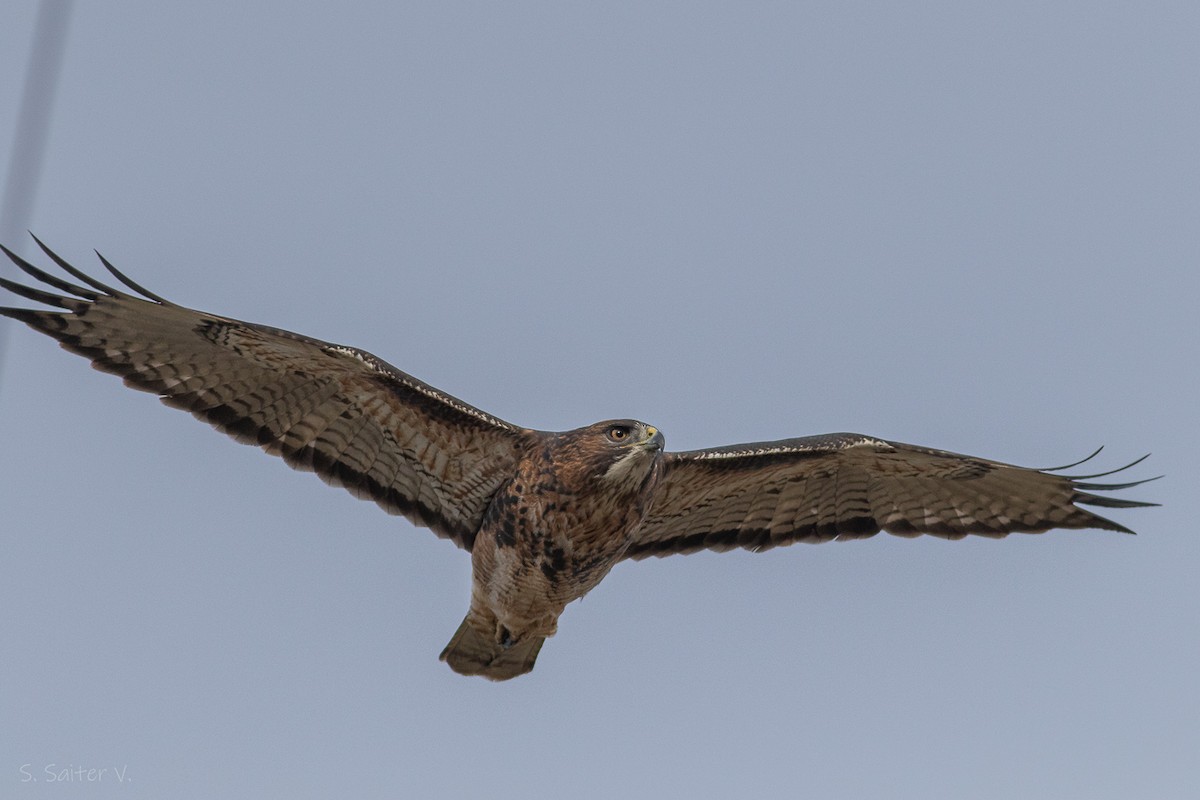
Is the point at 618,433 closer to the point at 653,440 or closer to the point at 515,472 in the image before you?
the point at 653,440

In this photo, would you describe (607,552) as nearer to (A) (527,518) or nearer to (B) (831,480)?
(A) (527,518)

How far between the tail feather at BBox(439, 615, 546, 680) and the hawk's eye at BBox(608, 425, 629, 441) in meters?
2.00

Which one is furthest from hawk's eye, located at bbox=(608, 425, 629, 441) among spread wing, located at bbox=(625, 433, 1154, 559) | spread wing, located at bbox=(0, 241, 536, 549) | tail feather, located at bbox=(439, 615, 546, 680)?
tail feather, located at bbox=(439, 615, 546, 680)

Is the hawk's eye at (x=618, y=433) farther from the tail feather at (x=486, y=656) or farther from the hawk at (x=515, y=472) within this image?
the tail feather at (x=486, y=656)

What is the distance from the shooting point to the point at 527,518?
10.4 m

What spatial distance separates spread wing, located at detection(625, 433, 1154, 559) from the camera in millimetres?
11602

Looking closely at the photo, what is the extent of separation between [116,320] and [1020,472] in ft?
21.6

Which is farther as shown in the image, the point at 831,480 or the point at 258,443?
the point at 831,480

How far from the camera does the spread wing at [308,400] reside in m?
10.4

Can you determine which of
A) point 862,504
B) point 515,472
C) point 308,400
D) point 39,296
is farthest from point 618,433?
point 39,296

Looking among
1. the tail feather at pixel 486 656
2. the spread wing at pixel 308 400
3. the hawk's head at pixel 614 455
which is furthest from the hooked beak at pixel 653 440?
the tail feather at pixel 486 656

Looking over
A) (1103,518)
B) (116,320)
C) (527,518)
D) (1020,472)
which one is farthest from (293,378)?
(1103,518)

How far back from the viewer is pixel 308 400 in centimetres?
1092

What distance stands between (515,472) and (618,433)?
0.93 meters
